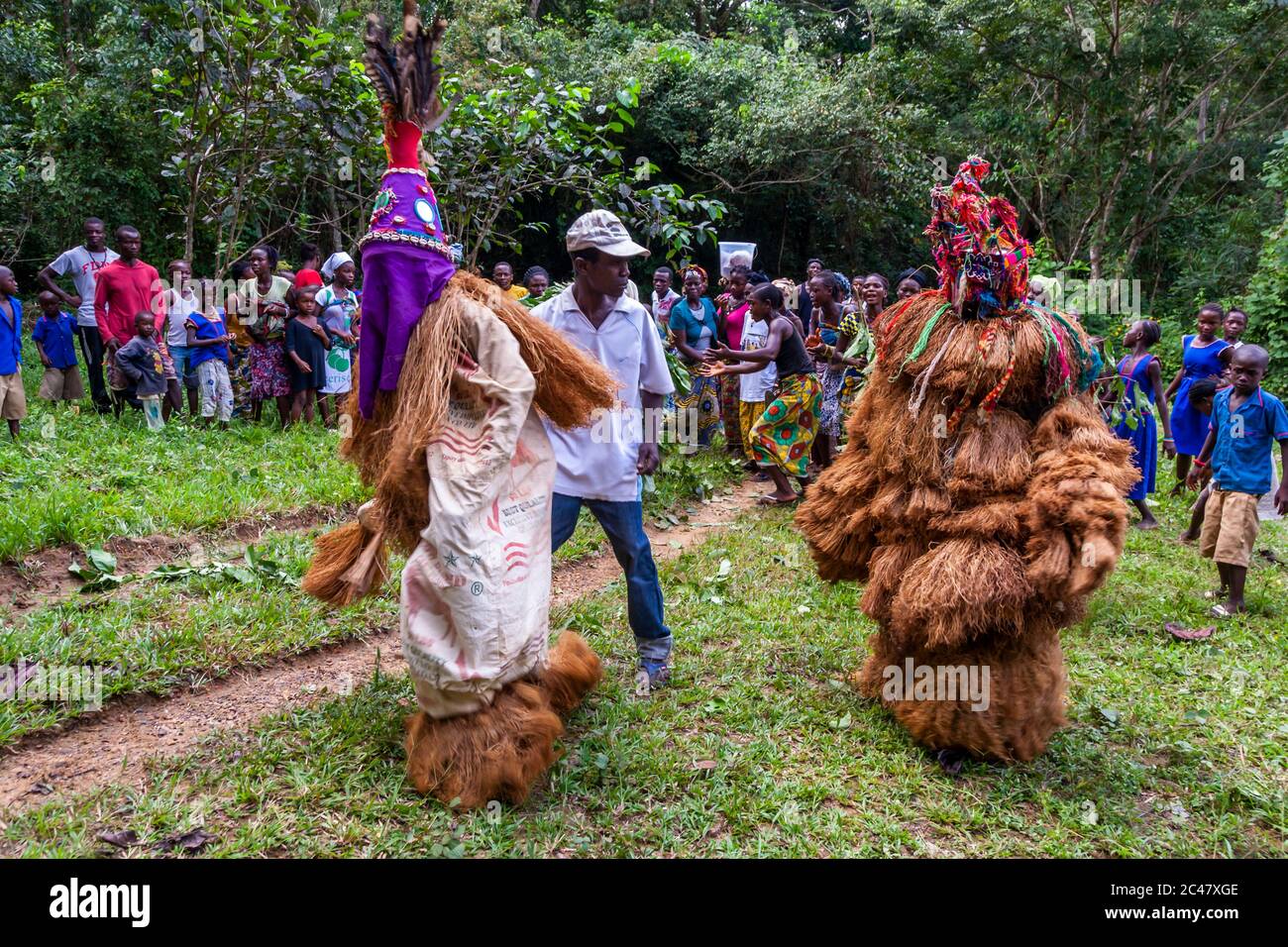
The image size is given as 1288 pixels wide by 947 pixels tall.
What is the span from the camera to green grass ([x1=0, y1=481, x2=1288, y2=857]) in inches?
128

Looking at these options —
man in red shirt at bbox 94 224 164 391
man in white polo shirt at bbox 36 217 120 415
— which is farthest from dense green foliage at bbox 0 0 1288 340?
man in red shirt at bbox 94 224 164 391

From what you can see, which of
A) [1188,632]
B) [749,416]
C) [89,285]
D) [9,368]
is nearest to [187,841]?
[1188,632]

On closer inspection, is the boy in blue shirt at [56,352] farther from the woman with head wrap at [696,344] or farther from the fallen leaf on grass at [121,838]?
the fallen leaf on grass at [121,838]

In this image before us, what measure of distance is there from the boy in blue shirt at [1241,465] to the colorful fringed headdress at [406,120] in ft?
16.8

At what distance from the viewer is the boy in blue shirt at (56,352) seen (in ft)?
30.0

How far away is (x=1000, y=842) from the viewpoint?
3.37m

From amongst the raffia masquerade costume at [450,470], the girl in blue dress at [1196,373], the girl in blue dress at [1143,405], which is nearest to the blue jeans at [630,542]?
the raffia masquerade costume at [450,470]

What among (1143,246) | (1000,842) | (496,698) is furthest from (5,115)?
(1143,246)

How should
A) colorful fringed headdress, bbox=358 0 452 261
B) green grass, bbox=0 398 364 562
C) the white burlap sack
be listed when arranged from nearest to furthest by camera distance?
1. the white burlap sack
2. colorful fringed headdress, bbox=358 0 452 261
3. green grass, bbox=0 398 364 562

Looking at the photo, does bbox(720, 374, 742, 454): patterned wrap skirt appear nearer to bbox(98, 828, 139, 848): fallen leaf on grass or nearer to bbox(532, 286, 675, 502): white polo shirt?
bbox(532, 286, 675, 502): white polo shirt

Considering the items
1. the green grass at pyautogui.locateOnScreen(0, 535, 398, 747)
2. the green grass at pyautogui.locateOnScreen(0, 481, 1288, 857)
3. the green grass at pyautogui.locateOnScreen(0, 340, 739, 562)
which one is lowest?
the green grass at pyautogui.locateOnScreen(0, 481, 1288, 857)

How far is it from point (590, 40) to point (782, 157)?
4.77 m

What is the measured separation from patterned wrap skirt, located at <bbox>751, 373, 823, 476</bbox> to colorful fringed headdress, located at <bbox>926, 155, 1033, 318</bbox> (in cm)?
417

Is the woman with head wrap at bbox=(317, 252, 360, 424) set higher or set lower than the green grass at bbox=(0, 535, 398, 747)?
higher
